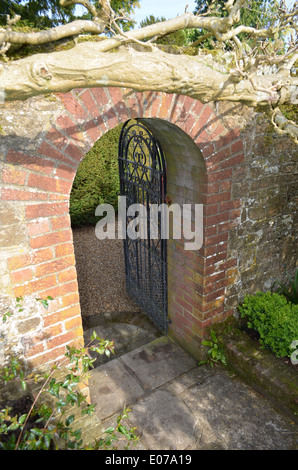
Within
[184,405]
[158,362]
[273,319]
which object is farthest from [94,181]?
[184,405]

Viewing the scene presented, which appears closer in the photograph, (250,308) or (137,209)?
(250,308)

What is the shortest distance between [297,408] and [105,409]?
180 cm

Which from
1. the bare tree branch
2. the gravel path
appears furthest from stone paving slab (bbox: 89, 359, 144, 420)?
the bare tree branch

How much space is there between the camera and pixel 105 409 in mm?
3027

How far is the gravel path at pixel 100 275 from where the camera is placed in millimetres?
4973

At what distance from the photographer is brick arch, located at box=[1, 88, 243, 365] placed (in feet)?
6.73

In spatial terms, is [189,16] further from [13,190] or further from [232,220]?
[232,220]

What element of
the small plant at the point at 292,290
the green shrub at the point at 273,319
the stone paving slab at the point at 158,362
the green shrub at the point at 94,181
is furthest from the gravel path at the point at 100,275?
the small plant at the point at 292,290

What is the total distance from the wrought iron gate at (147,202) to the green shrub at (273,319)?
106 cm

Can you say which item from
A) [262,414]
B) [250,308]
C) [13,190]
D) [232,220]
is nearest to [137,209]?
[232,220]

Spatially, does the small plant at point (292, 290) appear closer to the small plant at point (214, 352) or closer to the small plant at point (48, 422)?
the small plant at point (214, 352)

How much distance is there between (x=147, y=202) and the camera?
3.77 metres

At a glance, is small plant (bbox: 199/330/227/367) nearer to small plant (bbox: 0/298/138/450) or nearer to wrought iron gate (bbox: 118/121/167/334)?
wrought iron gate (bbox: 118/121/167/334)

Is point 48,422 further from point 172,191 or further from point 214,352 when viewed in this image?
point 172,191
